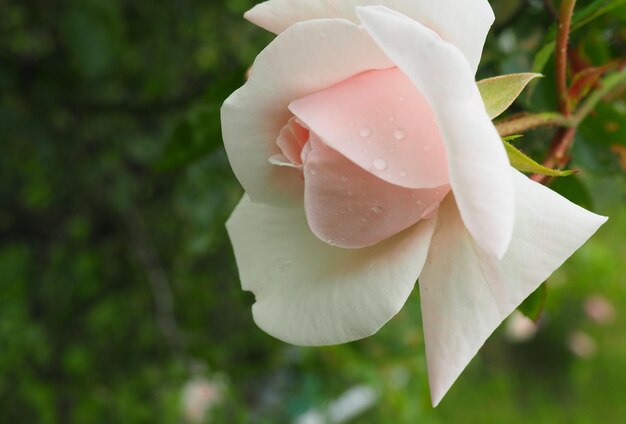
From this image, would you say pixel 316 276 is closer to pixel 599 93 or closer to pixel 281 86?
pixel 281 86

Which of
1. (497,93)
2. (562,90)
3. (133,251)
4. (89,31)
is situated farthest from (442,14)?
(133,251)

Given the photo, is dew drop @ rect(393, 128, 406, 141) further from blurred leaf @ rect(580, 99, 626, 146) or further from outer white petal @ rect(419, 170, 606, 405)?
→ blurred leaf @ rect(580, 99, 626, 146)

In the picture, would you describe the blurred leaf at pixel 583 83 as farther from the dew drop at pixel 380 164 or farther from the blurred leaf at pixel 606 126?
the dew drop at pixel 380 164

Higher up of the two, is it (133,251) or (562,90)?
(562,90)

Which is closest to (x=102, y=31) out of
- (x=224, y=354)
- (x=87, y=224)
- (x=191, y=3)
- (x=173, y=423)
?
(x=191, y=3)

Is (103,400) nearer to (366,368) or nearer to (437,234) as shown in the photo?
(366,368)

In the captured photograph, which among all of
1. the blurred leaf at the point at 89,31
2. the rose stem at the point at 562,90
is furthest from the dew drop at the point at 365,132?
the blurred leaf at the point at 89,31
